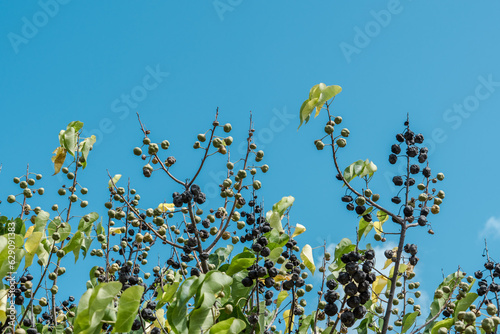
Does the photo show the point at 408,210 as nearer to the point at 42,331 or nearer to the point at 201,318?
the point at 201,318

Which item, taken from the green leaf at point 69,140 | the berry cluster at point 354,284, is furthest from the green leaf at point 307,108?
the green leaf at point 69,140

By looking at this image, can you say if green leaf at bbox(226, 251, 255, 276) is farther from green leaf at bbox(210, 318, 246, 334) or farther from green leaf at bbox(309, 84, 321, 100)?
green leaf at bbox(309, 84, 321, 100)

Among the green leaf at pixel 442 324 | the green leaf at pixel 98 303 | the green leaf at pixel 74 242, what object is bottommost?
the green leaf at pixel 98 303

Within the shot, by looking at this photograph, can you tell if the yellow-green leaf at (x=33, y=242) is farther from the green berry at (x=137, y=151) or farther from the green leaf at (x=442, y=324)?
the green leaf at (x=442, y=324)

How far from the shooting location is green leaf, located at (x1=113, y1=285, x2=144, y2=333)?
2922 millimetres

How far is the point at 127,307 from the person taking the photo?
2941mm

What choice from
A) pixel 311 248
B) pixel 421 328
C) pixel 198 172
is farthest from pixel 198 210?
pixel 421 328

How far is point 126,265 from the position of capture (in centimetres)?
428

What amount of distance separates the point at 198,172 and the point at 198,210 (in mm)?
476

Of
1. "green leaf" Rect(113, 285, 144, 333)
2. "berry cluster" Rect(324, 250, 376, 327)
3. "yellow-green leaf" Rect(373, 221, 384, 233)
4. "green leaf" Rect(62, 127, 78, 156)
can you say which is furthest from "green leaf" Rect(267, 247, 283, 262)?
"green leaf" Rect(62, 127, 78, 156)

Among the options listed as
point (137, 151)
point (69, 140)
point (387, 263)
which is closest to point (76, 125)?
point (69, 140)

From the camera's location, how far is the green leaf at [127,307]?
115 inches

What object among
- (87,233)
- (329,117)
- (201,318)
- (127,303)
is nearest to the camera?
(127,303)

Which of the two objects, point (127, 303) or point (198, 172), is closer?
point (127, 303)
